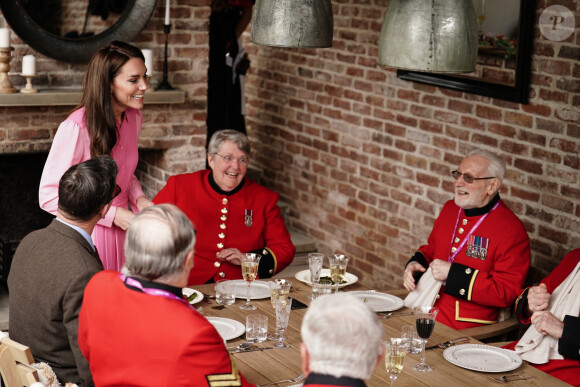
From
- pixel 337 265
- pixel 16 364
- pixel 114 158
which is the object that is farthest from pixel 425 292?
pixel 16 364

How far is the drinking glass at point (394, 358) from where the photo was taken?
8.11 ft

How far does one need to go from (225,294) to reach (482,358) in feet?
3.24

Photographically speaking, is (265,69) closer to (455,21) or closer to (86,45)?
(86,45)

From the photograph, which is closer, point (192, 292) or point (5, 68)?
point (192, 292)

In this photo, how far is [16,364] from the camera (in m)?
2.36

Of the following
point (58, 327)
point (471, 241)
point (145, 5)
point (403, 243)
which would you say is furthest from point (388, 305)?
point (145, 5)

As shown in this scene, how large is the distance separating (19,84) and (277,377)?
264 centimetres

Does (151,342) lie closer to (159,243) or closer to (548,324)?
(159,243)

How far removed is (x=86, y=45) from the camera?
457 cm

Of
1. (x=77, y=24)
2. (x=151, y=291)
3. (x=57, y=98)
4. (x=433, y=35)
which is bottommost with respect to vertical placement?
(x=151, y=291)

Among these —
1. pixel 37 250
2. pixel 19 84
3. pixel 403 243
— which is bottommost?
pixel 403 243

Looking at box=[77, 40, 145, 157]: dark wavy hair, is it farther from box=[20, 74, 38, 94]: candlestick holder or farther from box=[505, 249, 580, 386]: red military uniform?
box=[505, 249, 580, 386]: red military uniform

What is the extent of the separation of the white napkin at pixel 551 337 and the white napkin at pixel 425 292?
1.68ft

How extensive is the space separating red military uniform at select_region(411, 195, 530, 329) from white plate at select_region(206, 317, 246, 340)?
1019mm
